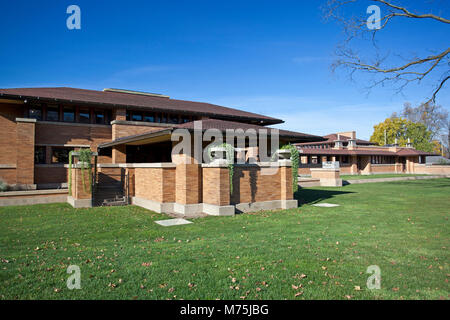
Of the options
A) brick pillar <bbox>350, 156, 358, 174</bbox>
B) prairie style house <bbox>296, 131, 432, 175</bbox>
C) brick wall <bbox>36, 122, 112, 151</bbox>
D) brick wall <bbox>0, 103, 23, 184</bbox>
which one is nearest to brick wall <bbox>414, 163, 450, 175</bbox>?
prairie style house <bbox>296, 131, 432, 175</bbox>

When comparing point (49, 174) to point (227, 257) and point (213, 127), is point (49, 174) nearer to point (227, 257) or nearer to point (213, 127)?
point (213, 127)

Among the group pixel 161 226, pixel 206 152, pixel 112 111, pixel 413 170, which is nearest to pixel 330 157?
pixel 413 170

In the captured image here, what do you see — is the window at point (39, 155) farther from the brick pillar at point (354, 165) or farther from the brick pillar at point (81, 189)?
the brick pillar at point (354, 165)

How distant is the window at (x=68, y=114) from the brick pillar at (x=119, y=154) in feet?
15.2

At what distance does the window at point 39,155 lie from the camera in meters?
20.9

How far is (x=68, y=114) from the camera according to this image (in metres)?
21.9

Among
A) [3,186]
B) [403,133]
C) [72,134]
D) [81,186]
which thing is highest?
[403,133]

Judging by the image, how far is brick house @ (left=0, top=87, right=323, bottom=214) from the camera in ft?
38.8

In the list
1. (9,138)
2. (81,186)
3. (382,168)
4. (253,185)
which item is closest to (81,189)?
(81,186)

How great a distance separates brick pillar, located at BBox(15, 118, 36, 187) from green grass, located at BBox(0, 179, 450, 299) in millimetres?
11002

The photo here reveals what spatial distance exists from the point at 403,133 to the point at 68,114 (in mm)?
69542

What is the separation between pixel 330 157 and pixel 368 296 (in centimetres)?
4422
